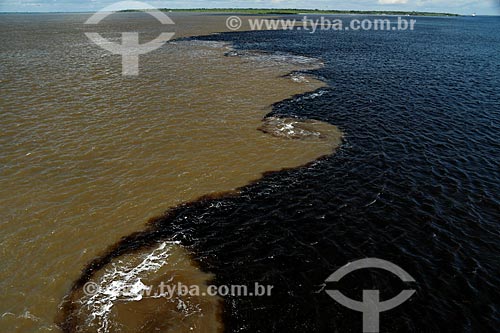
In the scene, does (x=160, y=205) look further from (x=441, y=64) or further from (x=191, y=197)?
(x=441, y=64)

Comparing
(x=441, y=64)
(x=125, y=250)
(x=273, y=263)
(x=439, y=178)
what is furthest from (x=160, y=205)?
(x=441, y=64)

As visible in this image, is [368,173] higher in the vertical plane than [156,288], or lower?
higher

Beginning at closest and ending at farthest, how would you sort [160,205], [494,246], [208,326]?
[208,326], [494,246], [160,205]

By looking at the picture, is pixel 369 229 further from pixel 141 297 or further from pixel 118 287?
pixel 118 287

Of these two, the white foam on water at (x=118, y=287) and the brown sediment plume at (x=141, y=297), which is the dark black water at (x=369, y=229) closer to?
the brown sediment plume at (x=141, y=297)

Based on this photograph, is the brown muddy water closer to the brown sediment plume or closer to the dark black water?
the brown sediment plume

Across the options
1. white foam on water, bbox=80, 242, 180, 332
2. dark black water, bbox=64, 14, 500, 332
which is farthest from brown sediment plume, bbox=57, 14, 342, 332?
dark black water, bbox=64, 14, 500, 332

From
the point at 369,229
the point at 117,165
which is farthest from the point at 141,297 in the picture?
the point at 117,165
